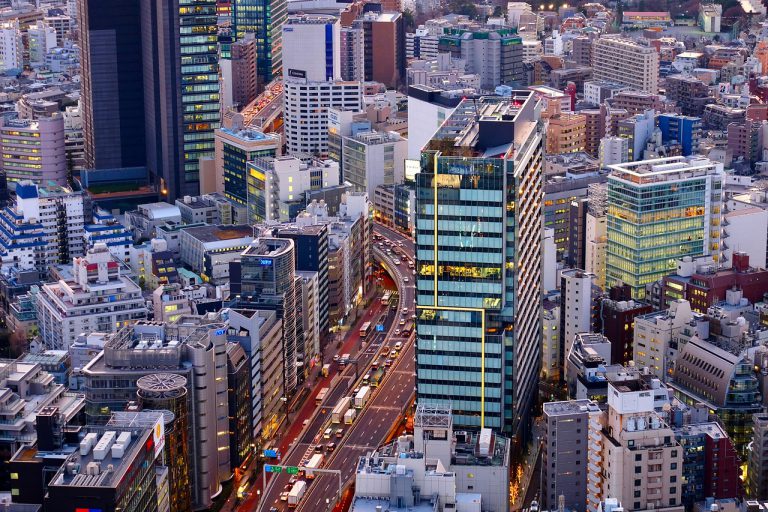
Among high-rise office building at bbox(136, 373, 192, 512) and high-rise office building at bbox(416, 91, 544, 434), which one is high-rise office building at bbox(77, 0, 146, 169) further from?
high-rise office building at bbox(136, 373, 192, 512)

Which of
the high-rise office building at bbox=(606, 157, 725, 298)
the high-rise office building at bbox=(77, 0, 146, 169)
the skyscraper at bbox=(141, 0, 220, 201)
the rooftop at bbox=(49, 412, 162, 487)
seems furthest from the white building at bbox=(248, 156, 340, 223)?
the rooftop at bbox=(49, 412, 162, 487)

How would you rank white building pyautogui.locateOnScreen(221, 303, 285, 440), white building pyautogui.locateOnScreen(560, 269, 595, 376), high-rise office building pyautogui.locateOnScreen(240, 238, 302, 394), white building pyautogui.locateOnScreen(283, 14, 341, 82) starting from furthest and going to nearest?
white building pyautogui.locateOnScreen(283, 14, 341, 82) → white building pyautogui.locateOnScreen(560, 269, 595, 376) → high-rise office building pyautogui.locateOnScreen(240, 238, 302, 394) → white building pyautogui.locateOnScreen(221, 303, 285, 440)

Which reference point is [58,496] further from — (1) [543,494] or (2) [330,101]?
(2) [330,101]

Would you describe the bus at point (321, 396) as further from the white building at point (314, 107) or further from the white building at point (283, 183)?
the white building at point (314, 107)

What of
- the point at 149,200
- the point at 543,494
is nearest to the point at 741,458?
the point at 543,494

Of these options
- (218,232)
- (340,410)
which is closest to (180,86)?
(218,232)

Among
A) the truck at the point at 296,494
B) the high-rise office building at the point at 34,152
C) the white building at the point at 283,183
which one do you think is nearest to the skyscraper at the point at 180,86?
the high-rise office building at the point at 34,152
